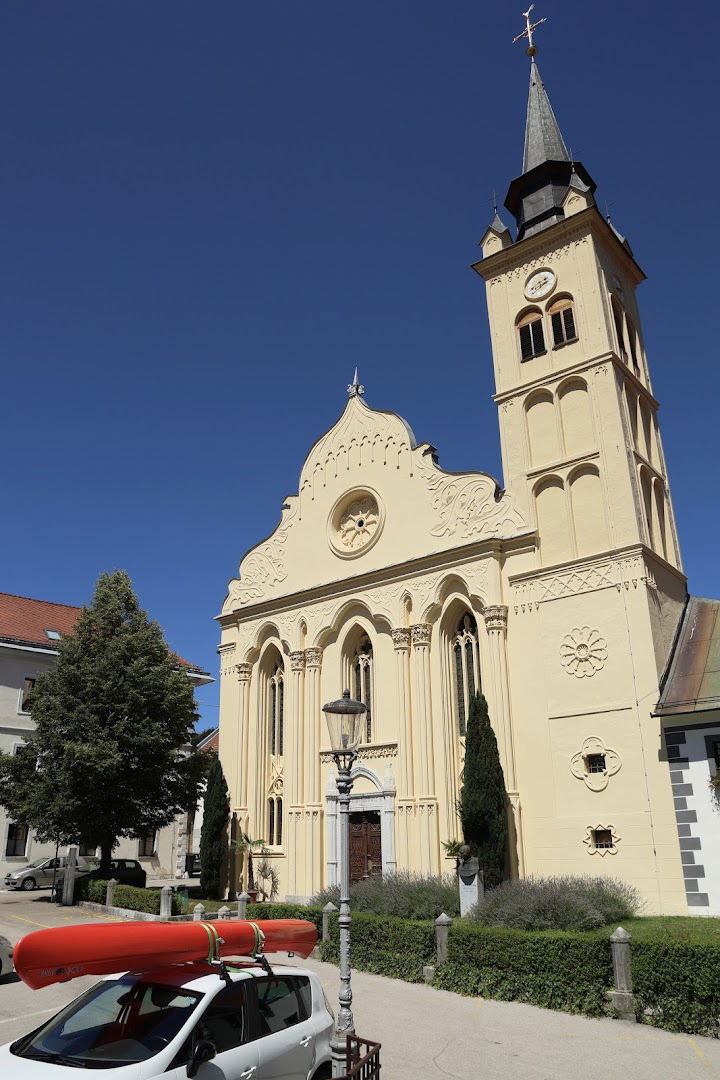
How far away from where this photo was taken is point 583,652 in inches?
843

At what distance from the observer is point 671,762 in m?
19.2

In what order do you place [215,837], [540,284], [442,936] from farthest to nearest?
[215,837], [540,284], [442,936]

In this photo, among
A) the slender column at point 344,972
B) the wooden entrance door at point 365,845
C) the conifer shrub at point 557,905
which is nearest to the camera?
the slender column at point 344,972

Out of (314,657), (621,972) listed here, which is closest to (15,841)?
(314,657)

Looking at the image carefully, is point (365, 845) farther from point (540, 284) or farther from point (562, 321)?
point (540, 284)

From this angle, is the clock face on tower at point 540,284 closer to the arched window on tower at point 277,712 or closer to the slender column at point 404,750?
the slender column at point 404,750

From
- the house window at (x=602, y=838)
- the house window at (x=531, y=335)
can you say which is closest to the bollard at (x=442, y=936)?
the house window at (x=602, y=838)

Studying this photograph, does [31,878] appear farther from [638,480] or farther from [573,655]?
[638,480]

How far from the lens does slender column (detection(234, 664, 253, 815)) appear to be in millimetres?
28359

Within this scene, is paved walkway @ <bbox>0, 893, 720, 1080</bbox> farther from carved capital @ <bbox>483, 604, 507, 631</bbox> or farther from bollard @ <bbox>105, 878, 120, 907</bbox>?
carved capital @ <bbox>483, 604, 507, 631</bbox>

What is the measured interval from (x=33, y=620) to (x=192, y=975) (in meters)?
35.6

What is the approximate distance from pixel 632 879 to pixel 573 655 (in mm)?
5804

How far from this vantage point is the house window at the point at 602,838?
64.6 ft

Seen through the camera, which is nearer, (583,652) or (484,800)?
(484,800)
